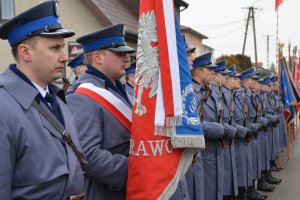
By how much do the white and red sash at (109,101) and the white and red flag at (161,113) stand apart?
0.13 meters

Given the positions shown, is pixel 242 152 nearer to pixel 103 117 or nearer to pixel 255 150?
pixel 255 150

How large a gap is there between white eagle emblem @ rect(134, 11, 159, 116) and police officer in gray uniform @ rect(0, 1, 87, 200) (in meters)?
0.61

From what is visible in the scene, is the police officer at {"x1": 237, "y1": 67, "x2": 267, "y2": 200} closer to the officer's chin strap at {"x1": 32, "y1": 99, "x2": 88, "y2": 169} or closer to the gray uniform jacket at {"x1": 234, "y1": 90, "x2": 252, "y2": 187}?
the gray uniform jacket at {"x1": 234, "y1": 90, "x2": 252, "y2": 187}

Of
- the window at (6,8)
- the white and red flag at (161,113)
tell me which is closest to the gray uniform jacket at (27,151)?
the white and red flag at (161,113)

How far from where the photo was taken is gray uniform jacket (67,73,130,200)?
271 centimetres

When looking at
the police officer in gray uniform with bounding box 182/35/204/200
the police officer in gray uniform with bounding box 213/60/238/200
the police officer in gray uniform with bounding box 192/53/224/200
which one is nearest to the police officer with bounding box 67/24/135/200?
the police officer in gray uniform with bounding box 182/35/204/200

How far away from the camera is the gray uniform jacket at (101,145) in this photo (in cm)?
271

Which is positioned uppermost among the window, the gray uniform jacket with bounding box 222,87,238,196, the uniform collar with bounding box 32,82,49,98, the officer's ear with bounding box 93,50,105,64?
the window

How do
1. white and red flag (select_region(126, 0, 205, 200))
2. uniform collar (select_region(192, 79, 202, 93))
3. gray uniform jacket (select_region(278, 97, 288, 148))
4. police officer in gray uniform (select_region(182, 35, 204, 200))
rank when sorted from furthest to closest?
gray uniform jacket (select_region(278, 97, 288, 148)), uniform collar (select_region(192, 79, 202, 93)), police officer in gray uniform (select_region(182, 35, 204, 200)), white and red flag (select_region(126, 0, 205, 200))

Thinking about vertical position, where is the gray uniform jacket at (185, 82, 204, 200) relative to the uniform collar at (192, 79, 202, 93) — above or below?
below

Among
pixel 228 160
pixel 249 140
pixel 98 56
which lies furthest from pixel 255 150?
pixel 98 56

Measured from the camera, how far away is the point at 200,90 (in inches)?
183

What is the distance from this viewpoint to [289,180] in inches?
348

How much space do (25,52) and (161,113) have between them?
957mm
